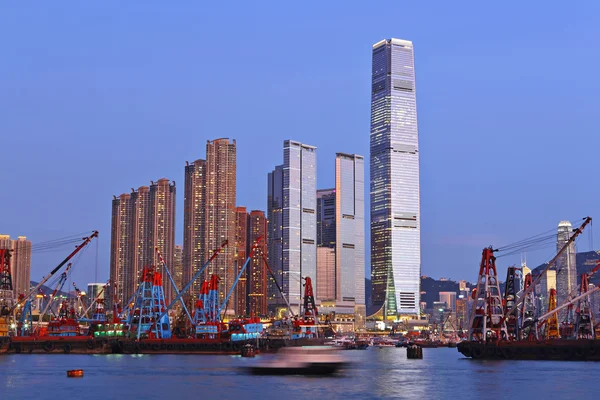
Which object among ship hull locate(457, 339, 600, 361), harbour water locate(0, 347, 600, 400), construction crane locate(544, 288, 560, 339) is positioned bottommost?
harbour water locate(0, 347, 600, 400)

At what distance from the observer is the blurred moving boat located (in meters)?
80.8

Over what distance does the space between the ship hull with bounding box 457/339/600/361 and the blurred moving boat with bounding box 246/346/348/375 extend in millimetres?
47850

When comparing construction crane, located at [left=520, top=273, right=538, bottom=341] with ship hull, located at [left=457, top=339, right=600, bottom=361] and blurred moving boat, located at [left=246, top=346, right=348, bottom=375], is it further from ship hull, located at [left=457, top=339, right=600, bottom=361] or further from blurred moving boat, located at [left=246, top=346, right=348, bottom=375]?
blurred moving boat, located at [left=246, top=346, right=348, bottom=375]

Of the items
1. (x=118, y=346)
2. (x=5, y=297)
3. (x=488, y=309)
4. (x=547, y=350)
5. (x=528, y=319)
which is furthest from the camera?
(x=528, y=319)

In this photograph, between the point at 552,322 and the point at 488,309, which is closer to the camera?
the point at 488,309

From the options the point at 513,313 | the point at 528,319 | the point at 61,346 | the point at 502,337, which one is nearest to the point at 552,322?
the point at 528,319

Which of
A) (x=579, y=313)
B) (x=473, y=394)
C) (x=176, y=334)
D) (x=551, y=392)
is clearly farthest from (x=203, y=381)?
(x=176, y=334)

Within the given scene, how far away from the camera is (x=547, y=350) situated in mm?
122312

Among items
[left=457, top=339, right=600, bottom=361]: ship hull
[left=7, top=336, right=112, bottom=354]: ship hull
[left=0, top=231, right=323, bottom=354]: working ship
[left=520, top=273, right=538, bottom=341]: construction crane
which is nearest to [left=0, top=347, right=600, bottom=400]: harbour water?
[left=457, top=339, right=600, bottom=361]: ship hull

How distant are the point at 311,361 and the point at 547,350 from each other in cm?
5405

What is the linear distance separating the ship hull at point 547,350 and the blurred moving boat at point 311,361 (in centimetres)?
4785

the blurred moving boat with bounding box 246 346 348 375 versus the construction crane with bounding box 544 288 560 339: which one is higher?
the construction crane with bounding box 544 288 560 339

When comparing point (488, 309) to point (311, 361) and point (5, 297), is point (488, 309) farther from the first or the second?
point (5, 297)

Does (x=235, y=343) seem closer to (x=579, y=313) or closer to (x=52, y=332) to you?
(x=52, y=332)
